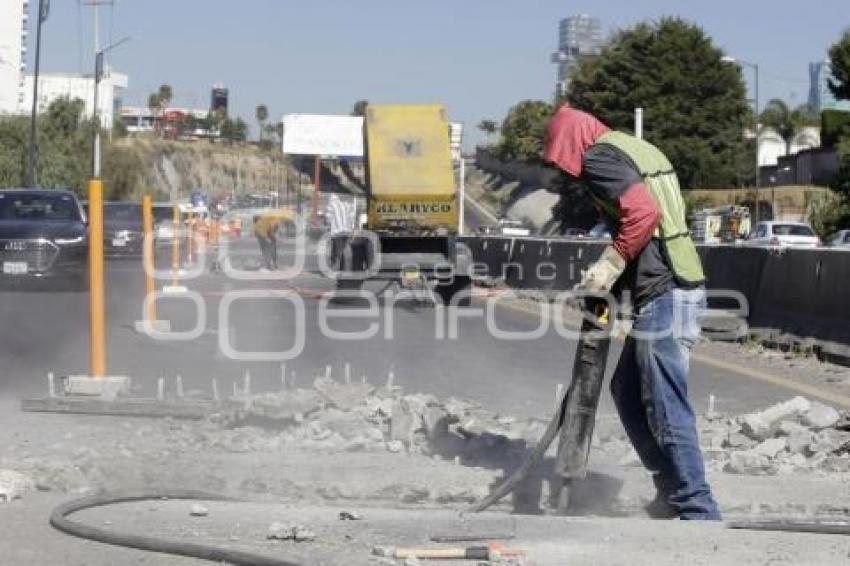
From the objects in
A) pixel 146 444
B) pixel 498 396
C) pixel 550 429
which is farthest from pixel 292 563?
pixel 498 396

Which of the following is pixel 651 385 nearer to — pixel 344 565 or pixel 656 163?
pixel 656 163

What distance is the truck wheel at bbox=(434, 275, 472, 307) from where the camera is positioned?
25438 mm

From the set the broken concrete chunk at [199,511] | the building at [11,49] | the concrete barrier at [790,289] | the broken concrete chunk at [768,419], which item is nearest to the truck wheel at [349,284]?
the concrete barrier at [790,289]

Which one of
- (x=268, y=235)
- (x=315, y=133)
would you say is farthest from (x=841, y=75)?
(x=315, y=133)

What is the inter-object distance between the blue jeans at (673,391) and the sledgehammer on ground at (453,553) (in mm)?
1063

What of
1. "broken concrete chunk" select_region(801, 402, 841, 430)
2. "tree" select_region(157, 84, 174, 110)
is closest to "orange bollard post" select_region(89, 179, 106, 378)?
"broken concrete chunk" select_region(801, 402, 841, 430)

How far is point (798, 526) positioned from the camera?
20.8 feet

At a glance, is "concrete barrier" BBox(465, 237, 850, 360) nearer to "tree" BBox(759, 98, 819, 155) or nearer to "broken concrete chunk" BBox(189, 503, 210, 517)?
"broken concrete chunk" BBox(189, 503, 210, 517)

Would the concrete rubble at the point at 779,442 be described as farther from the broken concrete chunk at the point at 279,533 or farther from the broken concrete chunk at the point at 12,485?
the broken concrete chunk at the point at 12,485

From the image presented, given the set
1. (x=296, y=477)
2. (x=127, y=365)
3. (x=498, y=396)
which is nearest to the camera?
(x=296, y=477)

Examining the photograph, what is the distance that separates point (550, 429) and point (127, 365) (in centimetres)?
744

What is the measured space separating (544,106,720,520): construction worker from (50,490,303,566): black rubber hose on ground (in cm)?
183

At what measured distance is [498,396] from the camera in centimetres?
1194

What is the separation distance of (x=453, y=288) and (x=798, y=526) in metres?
19.6
